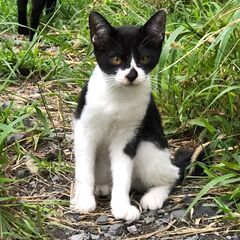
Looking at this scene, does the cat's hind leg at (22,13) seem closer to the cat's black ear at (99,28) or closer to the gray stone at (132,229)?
the cat's black ear at (99,28)

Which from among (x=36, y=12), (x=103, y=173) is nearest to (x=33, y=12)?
(x=36, y=12)

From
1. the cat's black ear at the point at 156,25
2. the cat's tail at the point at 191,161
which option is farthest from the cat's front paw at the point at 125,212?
the cat's black ear at the point at 156,25

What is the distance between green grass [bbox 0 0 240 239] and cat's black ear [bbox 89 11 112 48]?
14.6 inches

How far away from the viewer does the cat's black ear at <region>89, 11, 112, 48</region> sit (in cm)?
270

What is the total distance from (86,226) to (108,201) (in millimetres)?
291

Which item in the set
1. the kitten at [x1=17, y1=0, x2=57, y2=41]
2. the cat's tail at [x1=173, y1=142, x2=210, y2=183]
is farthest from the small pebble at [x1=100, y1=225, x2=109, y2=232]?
the kitten at [x1=17, y1=0, x2=57, y2=41]

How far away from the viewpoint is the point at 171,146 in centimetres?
342

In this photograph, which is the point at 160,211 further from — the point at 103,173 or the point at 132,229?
the point at 103,173

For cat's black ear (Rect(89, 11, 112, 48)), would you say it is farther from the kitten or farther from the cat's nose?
the kitten

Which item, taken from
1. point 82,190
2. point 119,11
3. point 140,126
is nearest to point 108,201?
point 82,190

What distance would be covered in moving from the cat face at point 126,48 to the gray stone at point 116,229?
0.59m

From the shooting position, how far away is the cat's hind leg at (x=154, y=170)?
2.90 meters

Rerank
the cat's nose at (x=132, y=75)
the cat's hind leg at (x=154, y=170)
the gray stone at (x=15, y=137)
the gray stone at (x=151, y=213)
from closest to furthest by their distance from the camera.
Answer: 1. the cat's nose at (x=132, y=75)
2. the gray stone at (x=151, y=213)
3. the cat's hind leg at (x=154, y=170)
4. the gray stone at (x=15, y=137)

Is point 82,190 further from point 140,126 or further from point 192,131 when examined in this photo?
point 192,131
